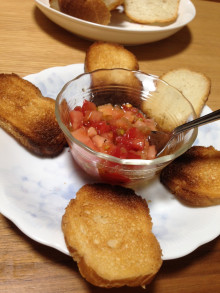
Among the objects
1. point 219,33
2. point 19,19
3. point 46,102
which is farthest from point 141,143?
point 219,33

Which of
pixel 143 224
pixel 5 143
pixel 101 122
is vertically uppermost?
pixel 101 122

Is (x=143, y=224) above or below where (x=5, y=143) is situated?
below

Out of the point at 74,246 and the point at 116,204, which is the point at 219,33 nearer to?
the point at 116,204

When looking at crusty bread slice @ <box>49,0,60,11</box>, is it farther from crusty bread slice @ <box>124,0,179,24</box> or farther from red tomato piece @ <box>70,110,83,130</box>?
red tomato piece @ <box>70,110,83,130</box>

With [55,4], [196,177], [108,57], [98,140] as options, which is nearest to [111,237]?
[98,140]

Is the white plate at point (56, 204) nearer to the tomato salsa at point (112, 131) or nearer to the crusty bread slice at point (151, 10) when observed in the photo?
the tomato salsa at point (112, 131)

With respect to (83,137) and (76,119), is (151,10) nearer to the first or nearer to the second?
(76,119)

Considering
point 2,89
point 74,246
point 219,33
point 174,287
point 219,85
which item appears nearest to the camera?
point 74,246
